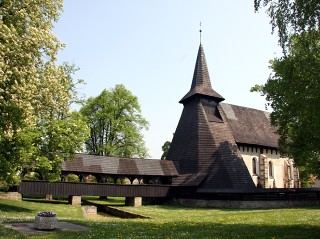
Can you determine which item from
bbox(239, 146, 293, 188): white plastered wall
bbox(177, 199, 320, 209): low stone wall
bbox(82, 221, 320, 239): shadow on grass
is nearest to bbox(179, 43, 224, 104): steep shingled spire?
bbox(239, 146, 293, 188): white plastered wall

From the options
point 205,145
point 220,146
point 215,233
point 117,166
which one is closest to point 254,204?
point 220,146

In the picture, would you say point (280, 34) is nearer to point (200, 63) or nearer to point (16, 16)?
point (16, 16)

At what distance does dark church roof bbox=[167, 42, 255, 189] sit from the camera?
33125mm

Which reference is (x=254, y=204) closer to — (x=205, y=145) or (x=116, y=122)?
(x=205, y=145)

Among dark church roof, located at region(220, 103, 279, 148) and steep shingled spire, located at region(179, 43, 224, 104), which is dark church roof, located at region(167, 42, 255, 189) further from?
dark church roof, located at region(220, 103, 279, 148)

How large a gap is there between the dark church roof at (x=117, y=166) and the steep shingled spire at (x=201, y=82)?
364 inches

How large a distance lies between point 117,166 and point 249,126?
19463 mm

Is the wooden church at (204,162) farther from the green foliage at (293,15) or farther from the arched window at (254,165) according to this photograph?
the green foliage at (293,15)

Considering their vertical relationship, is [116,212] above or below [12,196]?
below

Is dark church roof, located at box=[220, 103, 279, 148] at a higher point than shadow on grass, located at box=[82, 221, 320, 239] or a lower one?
higher

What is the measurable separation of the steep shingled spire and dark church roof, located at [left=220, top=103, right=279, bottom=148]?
129 inches

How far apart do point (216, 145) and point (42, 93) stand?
23228 millimetres

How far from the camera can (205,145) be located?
36219 mm

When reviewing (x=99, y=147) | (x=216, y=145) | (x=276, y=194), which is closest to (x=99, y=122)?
(x=99, y=147)
